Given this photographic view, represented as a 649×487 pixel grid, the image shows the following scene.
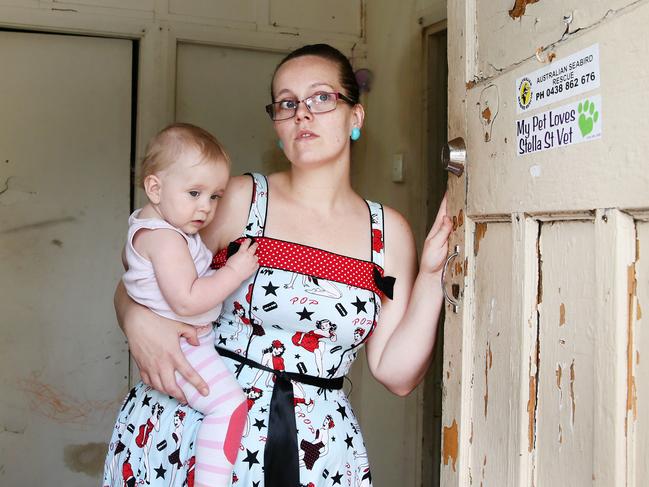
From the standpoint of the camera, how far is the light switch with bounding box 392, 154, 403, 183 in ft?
9.36

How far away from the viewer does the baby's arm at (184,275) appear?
131cm

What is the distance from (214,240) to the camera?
1492 millimetres

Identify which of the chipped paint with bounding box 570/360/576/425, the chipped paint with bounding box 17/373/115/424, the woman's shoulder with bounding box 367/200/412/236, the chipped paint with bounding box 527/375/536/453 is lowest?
the chipped paint with bounding box 17/373/115/424

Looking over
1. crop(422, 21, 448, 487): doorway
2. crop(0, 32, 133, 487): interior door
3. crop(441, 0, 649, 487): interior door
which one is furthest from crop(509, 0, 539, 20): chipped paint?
crop(0, 32, 133, 487): interior door

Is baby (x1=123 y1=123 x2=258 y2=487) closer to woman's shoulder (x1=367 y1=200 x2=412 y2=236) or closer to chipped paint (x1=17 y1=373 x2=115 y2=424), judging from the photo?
woman's shoulder (x1=367 y1=200 x2=412 y2=236)

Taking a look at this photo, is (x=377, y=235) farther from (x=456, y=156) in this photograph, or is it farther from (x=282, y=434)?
(x=282, y=434)

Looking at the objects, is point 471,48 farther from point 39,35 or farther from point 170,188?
point 39,35

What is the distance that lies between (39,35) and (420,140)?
5.53ft

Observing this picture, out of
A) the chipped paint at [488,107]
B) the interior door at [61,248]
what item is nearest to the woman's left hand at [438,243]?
the chipped paint at [488,107]

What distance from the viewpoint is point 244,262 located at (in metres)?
1.35

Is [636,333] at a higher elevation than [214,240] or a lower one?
lower

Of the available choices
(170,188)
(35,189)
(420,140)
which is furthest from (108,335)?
(170,188)

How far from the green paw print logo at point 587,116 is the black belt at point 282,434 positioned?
30.0 inches

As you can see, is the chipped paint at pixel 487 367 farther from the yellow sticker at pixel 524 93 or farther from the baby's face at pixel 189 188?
the baby's face at pixel 189 188
